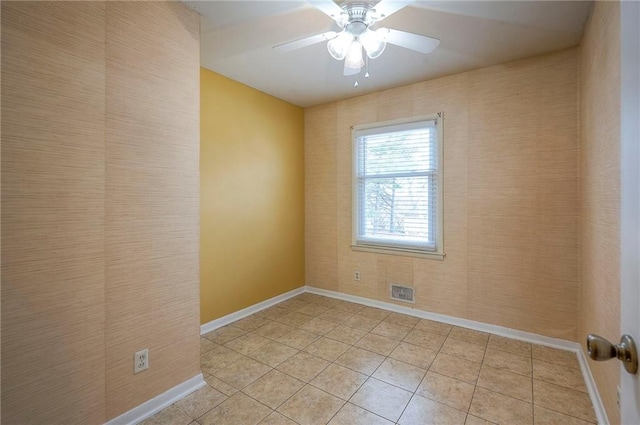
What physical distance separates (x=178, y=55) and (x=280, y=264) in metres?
2.53

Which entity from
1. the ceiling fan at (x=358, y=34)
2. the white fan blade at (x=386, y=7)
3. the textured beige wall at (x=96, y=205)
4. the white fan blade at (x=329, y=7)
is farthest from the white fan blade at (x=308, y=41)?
the textured beige wall at (x=96, y=205)

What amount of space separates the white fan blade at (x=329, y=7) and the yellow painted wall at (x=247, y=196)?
164 cm

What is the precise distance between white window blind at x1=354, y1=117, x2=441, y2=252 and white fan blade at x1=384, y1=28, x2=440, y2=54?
4.57 ft

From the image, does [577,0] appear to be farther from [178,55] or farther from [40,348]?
[40,348]

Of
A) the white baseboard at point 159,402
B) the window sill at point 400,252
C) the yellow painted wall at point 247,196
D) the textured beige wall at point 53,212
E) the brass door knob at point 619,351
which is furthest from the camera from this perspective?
the window sill at point 400,252

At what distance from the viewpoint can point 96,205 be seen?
1.52 meters

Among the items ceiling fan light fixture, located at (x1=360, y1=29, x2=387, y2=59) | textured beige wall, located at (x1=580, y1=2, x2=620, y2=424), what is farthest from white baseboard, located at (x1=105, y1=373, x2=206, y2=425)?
ceiling fan light fixture, located at (x1=360, y1=29, x2=387, y2=59)

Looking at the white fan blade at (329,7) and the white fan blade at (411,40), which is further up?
the white fan blade at (329,7)

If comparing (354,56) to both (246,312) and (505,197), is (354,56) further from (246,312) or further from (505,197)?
(246,312)

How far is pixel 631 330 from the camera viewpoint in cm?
63

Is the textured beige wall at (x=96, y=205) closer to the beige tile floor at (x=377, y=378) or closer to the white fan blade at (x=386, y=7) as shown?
the beige tile floor at (x=377, y=378)

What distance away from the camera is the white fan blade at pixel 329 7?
1504 mm

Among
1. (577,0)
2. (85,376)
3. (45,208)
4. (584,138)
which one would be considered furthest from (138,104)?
(584,138)

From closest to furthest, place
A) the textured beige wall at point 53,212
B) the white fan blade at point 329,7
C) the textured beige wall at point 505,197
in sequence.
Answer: the textured beige wall at point 53,212, the white fan blade at point 329,7, the textured beige wall at point 505,197
